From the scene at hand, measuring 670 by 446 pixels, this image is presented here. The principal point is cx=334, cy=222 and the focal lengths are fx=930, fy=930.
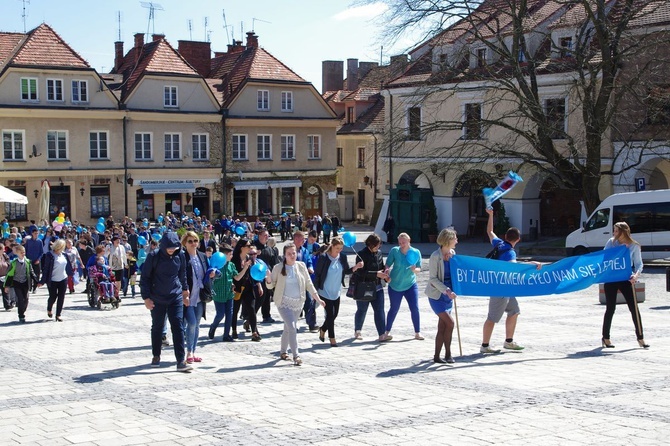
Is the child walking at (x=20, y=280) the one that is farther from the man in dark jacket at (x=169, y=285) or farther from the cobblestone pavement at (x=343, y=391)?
the man in dark jacket at (x=169, y=285)

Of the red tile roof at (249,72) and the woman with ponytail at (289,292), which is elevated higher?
the red tile roof at (249,72)

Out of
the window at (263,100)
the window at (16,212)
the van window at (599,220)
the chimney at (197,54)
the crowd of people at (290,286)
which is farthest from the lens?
the chimney at (197,54)

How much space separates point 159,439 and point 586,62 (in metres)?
28.5

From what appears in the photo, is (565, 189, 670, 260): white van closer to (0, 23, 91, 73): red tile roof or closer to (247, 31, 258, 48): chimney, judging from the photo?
(0, 23, 91, 73): red tile roof

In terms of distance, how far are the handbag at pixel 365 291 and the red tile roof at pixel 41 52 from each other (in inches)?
1462

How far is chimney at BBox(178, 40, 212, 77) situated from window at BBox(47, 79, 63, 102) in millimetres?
13367

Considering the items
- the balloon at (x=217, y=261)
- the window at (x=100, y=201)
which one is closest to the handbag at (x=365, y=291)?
Answer: the balloon at (x=217, y=261)

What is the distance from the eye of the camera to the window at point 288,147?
57.4m

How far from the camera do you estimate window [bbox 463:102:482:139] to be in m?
38.2

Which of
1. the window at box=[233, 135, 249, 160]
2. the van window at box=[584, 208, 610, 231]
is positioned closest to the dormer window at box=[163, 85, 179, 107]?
the window at box=[233, 135, 249, 160]

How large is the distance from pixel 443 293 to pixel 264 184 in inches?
1722

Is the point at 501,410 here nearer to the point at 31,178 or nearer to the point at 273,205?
the point at 31,178

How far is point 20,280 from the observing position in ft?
63.1

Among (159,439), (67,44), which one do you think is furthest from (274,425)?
(67,44)
